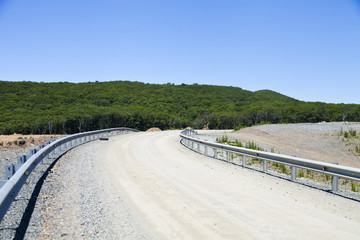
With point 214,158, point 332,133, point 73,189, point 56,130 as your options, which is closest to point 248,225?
point 73,189

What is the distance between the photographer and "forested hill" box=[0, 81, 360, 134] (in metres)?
65.7

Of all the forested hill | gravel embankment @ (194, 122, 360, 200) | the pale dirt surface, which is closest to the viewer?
gravel embankment @ (194, 122, 360, 200)

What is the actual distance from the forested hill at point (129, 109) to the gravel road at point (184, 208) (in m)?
51.2

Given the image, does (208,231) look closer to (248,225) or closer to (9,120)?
(248,225)

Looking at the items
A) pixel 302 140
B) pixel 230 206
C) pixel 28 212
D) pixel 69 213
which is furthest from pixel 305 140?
pixel 28 212

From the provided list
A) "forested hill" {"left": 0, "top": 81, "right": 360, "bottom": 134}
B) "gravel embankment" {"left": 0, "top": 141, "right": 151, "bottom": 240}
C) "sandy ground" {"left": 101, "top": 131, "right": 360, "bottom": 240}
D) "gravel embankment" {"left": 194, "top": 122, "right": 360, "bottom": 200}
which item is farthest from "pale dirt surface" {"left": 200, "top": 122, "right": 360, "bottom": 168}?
"forested hill" {"left": 0, "top": 81, "right": 360, "bottom": 134}

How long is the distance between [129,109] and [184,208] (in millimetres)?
86209

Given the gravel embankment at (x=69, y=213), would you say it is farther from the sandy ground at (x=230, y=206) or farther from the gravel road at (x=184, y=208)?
the sandy ground at (x=230, y=206)

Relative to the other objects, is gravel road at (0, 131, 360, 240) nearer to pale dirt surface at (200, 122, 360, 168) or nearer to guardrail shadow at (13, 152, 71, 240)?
guardrail shadow at (13, 152, 71, 240)

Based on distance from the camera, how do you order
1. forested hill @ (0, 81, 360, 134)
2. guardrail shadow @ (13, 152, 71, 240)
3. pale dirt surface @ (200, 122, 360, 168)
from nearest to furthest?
guardrail shadow @ (13, 152, 71, 240) → pale dirt surface @ (200, 122, 360, 168) → forested hill @ (0, 81, 360, 134)

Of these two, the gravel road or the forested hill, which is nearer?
the gravel road

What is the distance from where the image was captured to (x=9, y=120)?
59.6 m

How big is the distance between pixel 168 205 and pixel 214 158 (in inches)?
349

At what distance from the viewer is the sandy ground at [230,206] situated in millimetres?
4922
